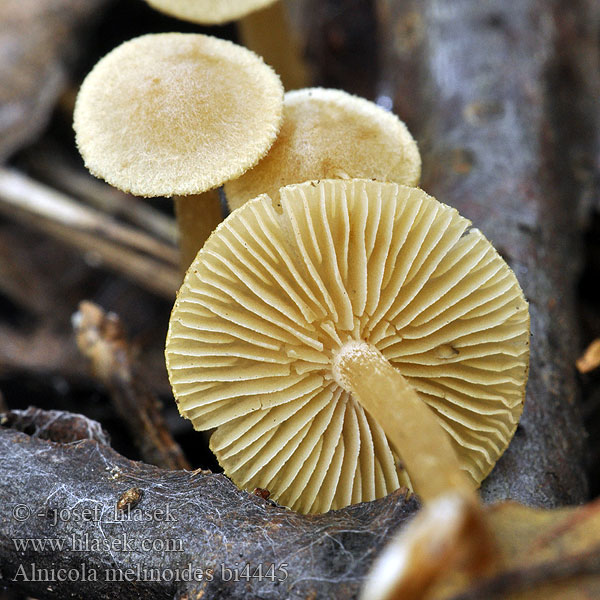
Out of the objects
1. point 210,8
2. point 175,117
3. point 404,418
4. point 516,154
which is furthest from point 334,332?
point 210,8

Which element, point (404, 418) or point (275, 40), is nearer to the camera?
point (404, 418)

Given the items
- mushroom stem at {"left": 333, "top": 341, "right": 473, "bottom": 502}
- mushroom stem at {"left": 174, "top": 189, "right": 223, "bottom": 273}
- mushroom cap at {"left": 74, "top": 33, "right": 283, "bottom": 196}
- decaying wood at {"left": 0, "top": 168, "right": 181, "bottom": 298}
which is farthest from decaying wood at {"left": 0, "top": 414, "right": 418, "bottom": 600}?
decaying wood at {"left": 0, "top": 168, "right": 181, "bottom": 298}

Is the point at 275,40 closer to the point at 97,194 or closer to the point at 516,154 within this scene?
the point at 97,194

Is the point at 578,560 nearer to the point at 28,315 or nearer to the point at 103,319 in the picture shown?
the point at 103,319

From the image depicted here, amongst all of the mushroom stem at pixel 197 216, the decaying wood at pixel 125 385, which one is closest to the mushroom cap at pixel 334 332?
the decaying wood at pixel 125 385

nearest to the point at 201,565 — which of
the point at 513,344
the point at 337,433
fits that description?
the point at 337,433
